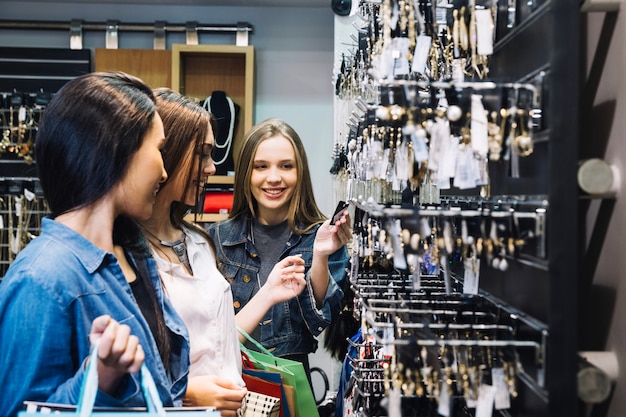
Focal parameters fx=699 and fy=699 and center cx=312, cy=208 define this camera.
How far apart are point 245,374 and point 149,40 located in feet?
10.6

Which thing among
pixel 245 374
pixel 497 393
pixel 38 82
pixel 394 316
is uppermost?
pixel 38 82

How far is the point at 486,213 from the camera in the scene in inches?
45.3

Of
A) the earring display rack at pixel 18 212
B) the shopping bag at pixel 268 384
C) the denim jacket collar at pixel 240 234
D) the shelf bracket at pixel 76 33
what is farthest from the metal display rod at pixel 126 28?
the shopping bag at pixel 268 384

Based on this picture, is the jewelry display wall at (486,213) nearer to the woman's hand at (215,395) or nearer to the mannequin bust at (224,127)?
the woman's hand at (215,395)

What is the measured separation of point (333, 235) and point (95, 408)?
1.10 metres

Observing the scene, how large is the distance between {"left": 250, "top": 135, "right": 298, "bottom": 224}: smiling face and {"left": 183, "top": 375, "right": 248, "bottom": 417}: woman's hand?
3.44ft

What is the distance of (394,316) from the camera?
1.22 meters

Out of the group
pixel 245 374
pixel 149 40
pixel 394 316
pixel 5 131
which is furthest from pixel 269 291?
pixel 149 40

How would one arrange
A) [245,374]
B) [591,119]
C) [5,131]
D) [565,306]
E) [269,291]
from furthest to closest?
[5,131]
[269,291]
[245,374]
[591,119]
[565,306]

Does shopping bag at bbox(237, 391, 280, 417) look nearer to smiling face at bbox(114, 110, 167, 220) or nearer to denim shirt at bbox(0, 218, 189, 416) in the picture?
denim shirt at bbox(0, 218, 189, 416)

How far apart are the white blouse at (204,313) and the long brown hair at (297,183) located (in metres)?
0.78

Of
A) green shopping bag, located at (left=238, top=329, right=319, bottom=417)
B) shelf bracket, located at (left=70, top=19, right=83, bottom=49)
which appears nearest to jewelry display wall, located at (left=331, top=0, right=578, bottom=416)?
green shopping bag, located at (left=238, top=329, right=319, bottom=417)

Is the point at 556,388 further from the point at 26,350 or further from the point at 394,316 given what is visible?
the point at 26,350

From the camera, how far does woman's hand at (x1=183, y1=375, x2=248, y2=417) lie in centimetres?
154
